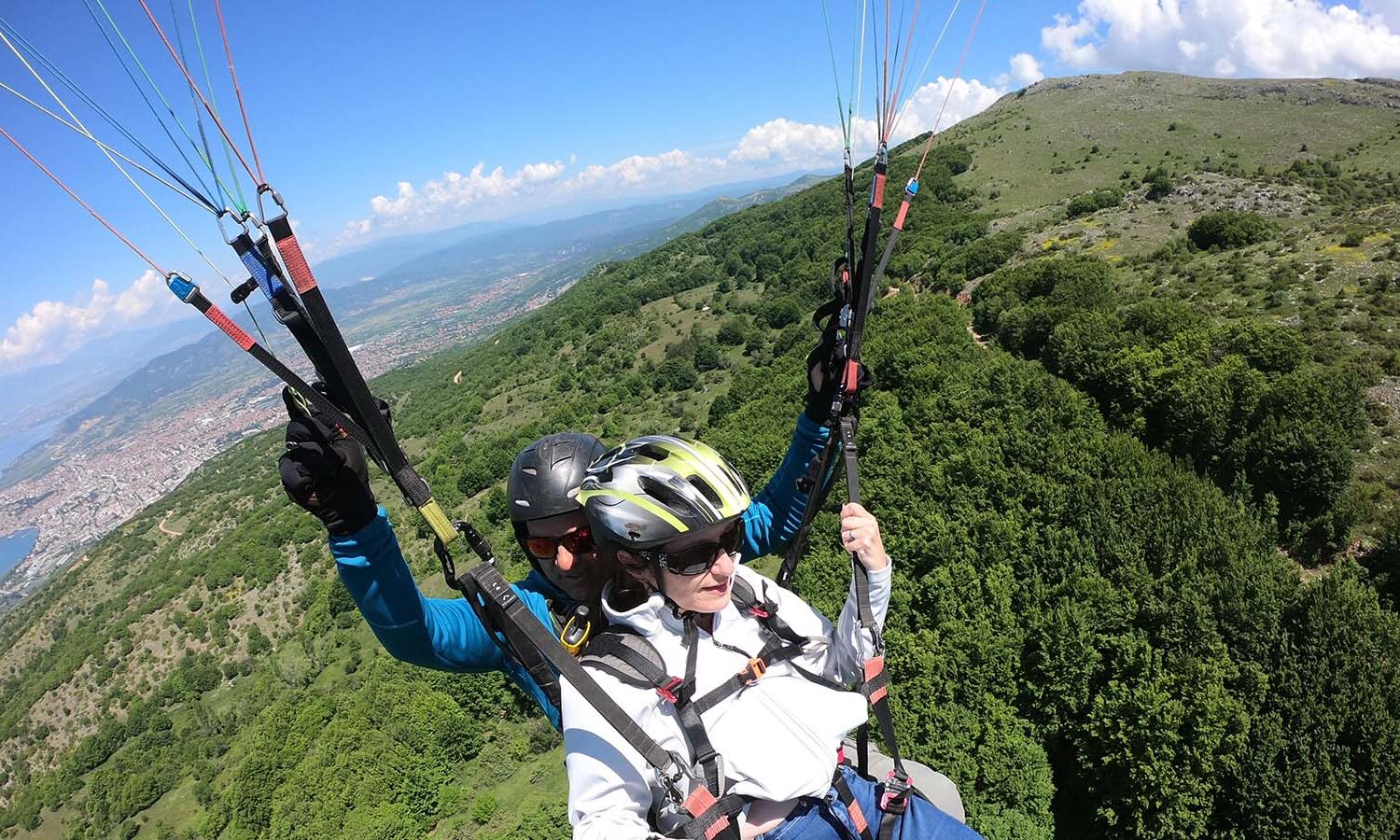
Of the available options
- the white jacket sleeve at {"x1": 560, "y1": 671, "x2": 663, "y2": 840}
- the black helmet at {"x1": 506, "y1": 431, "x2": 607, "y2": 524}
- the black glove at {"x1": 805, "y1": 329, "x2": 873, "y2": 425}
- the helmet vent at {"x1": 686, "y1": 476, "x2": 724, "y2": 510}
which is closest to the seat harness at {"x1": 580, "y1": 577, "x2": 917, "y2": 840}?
the white jacket sleeve at {"x1": 560, "y1": 671, "x2": 663, "y2": 840}

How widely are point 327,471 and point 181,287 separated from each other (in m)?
0.94

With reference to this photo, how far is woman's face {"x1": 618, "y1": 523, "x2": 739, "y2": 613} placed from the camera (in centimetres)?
298

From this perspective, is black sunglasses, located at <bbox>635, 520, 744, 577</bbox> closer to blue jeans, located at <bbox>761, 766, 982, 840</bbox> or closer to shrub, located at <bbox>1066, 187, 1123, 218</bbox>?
blue jeans, located at <bbox>761, 766, 982, 840</bbox>

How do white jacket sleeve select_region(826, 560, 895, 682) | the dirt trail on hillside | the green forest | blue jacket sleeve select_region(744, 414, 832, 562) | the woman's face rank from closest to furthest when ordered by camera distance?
the woman's face < white jacket sleeve select_region(826, 560, 895, 682) < blue jacket sleeve select_region(744, 414, 832, 562) < the green forest < the dirt trail on hillside

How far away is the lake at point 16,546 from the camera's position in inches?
6791

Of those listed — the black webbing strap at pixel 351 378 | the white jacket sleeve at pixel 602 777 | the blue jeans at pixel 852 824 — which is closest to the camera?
the black webbing strap at pixel 351 378

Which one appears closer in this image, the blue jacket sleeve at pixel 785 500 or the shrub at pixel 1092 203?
the blue jacket sleeve at pixel 785 500

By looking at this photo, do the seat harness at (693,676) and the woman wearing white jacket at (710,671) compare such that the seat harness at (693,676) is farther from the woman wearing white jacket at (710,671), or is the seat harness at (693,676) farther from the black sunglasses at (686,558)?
the black sunglasses at (686,558)

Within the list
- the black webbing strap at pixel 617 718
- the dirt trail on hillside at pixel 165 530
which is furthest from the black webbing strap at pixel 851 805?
the dirt trail on hillside at pixel 165 530

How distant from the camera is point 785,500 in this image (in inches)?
176

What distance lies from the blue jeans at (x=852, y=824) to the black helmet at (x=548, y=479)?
2097 mm

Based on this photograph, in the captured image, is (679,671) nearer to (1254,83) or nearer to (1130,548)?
(1130,548)

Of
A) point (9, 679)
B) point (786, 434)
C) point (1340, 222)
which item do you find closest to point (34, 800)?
point (9, 679)

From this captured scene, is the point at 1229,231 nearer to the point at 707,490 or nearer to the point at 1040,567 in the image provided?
the point at 1040,567
